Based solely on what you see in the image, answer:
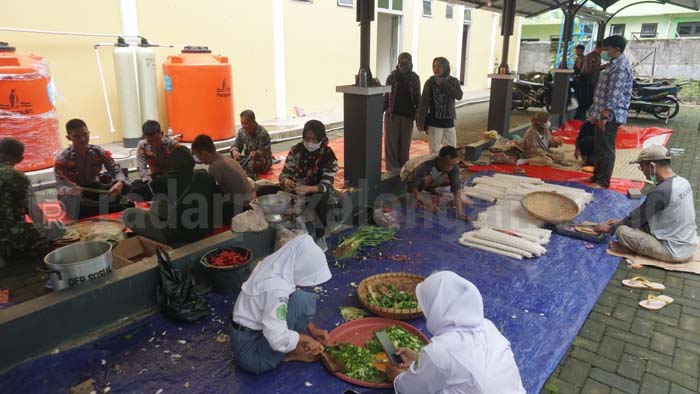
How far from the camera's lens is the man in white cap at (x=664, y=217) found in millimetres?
4074

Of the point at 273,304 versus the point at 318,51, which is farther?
the point at 318,51

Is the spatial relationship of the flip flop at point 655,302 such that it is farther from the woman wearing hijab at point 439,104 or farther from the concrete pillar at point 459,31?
the concrete pillar at point 459,31

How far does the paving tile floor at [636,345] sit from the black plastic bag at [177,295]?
7.69 ft

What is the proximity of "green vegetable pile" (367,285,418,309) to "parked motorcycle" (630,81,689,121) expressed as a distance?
475 inches

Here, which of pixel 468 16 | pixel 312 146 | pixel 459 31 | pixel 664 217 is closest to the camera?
pixel 664 217

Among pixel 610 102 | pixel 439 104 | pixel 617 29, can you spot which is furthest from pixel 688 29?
pixel 439 104

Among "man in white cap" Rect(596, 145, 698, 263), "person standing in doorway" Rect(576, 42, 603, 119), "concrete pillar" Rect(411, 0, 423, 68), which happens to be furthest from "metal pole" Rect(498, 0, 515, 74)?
"concrete pillar" Rect(411, 0, 423, 68)

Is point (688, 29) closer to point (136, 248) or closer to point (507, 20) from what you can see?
point (507, 20)

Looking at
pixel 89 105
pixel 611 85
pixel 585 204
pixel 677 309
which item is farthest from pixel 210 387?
pixel 89 105

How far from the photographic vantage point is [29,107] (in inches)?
247

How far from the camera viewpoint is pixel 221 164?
4492 millimetres

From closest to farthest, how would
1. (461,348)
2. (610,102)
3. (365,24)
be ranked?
(461,348) < (365,24) < (610,102)

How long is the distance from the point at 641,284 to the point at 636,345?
94 centimetres

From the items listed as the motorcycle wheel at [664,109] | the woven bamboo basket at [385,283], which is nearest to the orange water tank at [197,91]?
the woven bamboo basket at [385,283]
